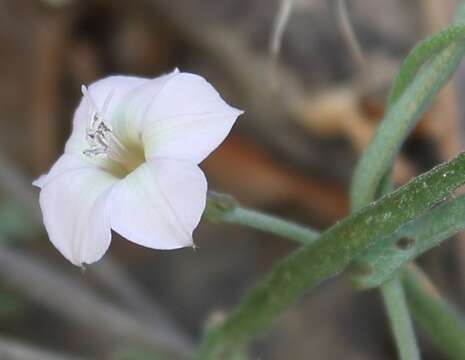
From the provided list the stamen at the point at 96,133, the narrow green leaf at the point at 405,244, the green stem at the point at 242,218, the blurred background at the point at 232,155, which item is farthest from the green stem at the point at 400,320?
the blurred background at the point at 232,155

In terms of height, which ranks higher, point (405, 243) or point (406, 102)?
point (406, 102)

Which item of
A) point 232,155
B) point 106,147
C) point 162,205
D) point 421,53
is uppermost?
point 232,155

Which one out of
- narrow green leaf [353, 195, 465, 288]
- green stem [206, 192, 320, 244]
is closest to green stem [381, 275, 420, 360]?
narrow green leaf [353, 195, 465, 288]

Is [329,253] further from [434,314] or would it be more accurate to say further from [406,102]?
[434,314]

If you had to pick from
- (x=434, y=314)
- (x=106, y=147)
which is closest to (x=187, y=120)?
(x=106, y=147)

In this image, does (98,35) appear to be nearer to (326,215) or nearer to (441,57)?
(326,215)

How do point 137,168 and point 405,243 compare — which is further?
point 405,243

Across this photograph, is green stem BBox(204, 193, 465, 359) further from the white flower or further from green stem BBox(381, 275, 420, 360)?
the white flower

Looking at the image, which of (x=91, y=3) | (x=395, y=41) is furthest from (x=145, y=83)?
(x=91, y=3)
